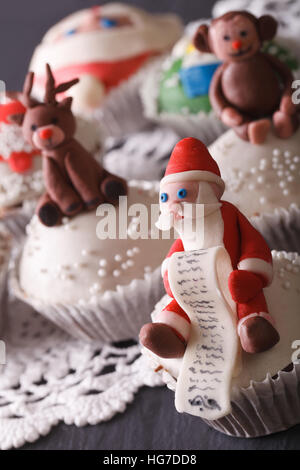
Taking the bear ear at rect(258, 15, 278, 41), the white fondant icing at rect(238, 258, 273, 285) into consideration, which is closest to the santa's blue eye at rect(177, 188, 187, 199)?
the white fondant icing at rect(238, 258, 273, 285)

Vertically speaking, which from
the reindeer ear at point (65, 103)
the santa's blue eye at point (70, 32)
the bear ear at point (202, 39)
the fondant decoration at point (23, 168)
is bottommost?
the fondant decoration at point (23, 168)

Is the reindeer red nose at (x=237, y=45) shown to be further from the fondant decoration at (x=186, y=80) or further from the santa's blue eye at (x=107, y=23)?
the santa's blue eye at (x=107, y=23)

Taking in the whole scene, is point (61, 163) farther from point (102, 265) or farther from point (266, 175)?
point (266, 175)

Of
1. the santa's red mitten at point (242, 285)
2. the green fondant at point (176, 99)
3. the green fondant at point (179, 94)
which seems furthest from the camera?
the green fondant at point (176, 99)

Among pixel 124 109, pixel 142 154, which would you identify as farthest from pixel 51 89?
pixel 124 109

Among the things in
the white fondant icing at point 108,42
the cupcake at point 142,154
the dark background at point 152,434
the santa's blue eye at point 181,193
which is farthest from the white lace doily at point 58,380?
the white fondant icing at point 108,42

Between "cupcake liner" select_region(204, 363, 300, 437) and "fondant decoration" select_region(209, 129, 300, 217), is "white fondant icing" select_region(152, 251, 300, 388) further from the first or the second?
"fondant decoration" select_region(209, 129, 300, 217)
